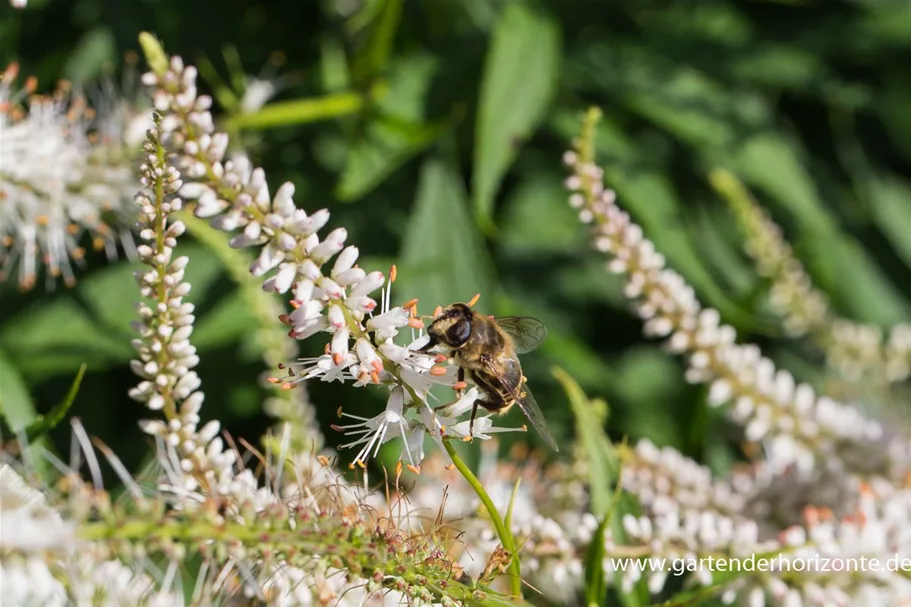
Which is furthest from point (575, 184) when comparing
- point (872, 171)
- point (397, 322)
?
point (872, 171)

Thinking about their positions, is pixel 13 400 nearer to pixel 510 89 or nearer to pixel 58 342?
pixel 58 342

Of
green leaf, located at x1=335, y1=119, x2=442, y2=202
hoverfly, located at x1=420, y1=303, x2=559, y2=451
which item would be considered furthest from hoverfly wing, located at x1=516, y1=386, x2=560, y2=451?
green leaf, located at x1=335, y1=119, x2=442, y2=202

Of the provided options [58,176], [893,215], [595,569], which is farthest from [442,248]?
[893,215]

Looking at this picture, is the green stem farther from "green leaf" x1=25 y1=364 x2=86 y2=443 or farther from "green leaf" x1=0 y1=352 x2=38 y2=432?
"green leaf" x1=0 y1=352 x2=38 y2=432

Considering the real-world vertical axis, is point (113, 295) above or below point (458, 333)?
below

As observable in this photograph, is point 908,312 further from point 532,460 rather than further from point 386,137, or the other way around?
point 386,137

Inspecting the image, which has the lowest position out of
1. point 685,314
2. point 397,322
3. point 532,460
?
point 532,460
